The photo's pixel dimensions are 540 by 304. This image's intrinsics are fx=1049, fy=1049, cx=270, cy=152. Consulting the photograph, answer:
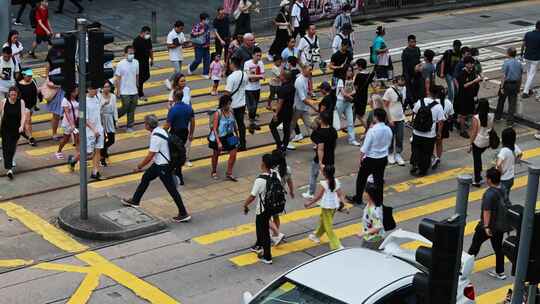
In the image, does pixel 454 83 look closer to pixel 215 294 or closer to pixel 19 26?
pixel 215 294

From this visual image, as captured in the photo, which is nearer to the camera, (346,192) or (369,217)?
(369,217)

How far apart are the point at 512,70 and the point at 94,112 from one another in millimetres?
8586

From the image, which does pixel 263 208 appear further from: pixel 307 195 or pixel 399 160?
pixel 399 160

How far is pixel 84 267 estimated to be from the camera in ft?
45.9

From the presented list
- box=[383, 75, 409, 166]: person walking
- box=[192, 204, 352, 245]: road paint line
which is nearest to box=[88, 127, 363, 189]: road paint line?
box=[383, 75, 409, 166]: person walking

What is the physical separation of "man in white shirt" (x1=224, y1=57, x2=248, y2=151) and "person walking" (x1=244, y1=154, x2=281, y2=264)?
4.90 metres

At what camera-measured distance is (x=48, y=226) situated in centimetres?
1552

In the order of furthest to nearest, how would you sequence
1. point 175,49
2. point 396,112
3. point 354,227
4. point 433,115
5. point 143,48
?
point 175,49, point 143,48, point 396,112, point 433,115, point 354,227

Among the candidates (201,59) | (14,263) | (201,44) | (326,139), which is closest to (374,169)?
(326,139)

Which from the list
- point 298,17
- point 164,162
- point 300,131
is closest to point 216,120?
point 164,162

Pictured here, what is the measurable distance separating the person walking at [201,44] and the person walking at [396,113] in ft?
20.4

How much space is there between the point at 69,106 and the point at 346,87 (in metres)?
5.02

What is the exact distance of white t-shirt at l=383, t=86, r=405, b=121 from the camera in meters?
18.1

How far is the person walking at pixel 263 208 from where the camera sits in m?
13.9
